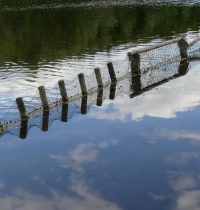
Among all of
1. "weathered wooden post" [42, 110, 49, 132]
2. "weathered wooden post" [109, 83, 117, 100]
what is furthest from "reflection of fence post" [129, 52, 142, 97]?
"weathered wooden post" [42, 110, 49, 132]

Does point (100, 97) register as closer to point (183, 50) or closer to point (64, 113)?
point (64, 113)

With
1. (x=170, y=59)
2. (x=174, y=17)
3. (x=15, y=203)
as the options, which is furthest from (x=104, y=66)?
(x=174, y=17)

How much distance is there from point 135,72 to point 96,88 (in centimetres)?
572

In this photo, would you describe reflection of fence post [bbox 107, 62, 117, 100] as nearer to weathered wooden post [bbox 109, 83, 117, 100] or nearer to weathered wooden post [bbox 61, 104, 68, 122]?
weathered wooden post [bbox 109, 83, 117, 100]

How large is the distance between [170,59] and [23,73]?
1559 cm

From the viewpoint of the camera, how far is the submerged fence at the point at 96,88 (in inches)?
1273

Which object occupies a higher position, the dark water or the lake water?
the dark water

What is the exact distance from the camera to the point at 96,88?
3916 centimetres

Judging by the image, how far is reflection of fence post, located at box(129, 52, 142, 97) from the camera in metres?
40.7

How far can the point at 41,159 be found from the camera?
27234mm

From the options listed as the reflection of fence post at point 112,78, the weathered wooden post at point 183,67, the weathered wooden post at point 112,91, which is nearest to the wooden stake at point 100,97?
the weathered wooden post at point 112,91

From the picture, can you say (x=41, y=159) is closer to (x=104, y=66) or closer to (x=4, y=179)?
(x=4, y=179)

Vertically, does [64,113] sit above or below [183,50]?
below

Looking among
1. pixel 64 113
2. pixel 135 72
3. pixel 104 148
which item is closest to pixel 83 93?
pixel 64 113
